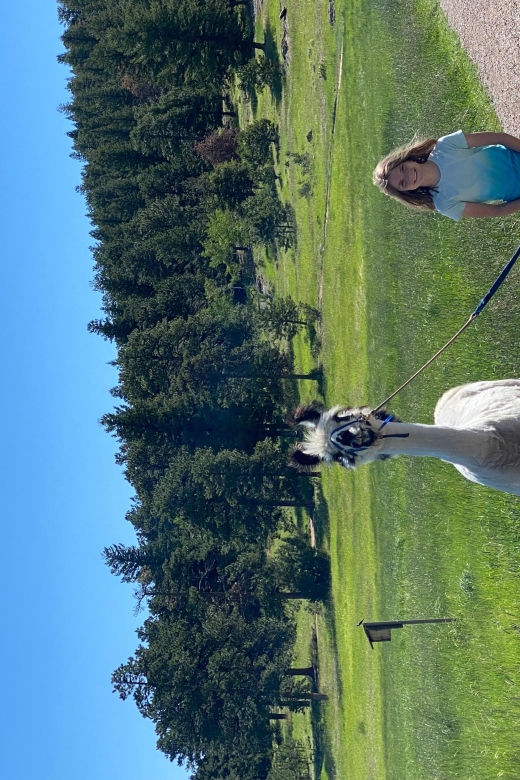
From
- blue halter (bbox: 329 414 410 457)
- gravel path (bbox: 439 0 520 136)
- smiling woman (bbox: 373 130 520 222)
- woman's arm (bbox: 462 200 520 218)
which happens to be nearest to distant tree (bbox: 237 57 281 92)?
gravel path (bbox: 439 0 520 136)

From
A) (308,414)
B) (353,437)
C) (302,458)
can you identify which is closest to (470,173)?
(308,414)

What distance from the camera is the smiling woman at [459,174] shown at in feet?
29.9

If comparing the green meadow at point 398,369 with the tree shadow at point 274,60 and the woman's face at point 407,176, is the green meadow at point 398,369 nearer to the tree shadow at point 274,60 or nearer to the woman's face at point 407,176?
the tree shadow at point 274,60

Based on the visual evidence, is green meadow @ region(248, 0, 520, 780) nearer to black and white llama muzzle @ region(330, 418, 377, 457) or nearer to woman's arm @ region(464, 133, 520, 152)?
woman's arm @ region(464, 133, 520, 152)

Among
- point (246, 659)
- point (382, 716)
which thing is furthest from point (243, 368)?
point (382, 716)

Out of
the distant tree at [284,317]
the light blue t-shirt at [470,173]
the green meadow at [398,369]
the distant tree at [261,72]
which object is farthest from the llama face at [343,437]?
the distant tree at [261,72]

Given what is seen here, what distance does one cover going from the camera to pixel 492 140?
9.34 metres

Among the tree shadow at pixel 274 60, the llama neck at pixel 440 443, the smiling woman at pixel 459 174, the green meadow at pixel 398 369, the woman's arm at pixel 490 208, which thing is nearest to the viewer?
the llama neck at pixel 440 443

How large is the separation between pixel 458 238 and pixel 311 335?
1601 centimetres

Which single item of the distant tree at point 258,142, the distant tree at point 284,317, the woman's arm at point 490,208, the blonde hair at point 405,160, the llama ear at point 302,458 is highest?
the distant tree at point 258,142

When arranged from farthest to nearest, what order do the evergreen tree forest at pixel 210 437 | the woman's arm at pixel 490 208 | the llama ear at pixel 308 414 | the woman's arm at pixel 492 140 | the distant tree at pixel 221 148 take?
the distant tree at pixel 221 148 → the evergreen tree forest at pixel 210 437 → the woman's arm at pixel 490 208 → the woman's arm at pixel 492 140 → the llama ear at pixel 308 414

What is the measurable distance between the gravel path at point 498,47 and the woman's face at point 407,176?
6.43 meters

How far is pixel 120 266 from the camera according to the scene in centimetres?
5281

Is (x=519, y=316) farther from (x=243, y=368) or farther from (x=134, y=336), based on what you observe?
(x=134, y=336)
